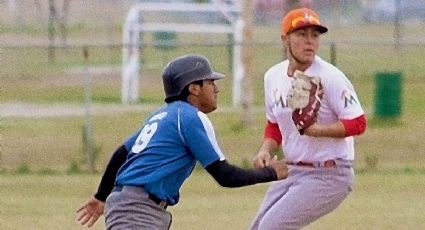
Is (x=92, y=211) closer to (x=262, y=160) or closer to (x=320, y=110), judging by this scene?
(x=262, y=160)

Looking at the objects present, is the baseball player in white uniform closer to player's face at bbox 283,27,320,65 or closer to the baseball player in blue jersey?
player's face at bbox 283,27,320,65

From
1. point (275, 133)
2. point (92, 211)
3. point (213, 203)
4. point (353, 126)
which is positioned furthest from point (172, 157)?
point (213, 203)

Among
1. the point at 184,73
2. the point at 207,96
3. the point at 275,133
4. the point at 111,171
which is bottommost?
the point at 275,133

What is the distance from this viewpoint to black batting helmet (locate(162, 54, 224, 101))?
642cm

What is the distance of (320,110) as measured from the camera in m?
7.70

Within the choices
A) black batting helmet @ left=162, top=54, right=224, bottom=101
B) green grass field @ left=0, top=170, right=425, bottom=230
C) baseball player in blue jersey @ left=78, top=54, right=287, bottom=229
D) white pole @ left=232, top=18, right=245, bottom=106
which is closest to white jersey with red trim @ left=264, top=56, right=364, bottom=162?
baseball player in blue jersey @ left=78, top=54, right=287, bottom=229

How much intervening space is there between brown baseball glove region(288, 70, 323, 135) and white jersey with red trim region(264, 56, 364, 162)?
4cm

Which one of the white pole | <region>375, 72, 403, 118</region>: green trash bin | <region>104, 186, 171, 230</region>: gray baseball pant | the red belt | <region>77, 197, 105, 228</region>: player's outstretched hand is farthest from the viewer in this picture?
the white pole

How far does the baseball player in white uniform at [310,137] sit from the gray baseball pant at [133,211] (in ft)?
4.15

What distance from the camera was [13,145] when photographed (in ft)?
62.9

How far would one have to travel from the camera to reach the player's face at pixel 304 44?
7660 millimetres

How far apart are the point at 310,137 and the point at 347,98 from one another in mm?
319

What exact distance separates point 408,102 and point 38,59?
999 cm

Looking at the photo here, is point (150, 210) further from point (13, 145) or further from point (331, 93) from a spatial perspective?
point (13, 145)
